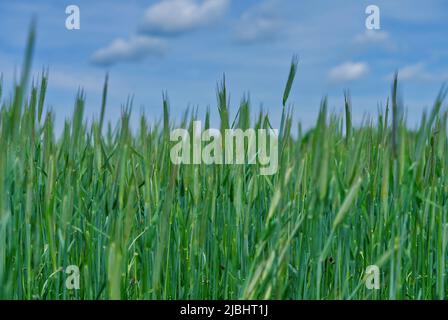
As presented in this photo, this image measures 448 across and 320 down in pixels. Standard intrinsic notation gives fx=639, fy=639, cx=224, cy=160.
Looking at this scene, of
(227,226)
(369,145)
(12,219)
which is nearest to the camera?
(12,219)

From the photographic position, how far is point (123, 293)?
4.83 feet

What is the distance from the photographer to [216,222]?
161cm

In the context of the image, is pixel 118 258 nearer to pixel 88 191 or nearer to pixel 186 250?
pixel 186 250

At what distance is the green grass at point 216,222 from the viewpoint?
139cm

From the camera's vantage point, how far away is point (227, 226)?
155cm

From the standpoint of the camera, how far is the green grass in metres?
1.39
